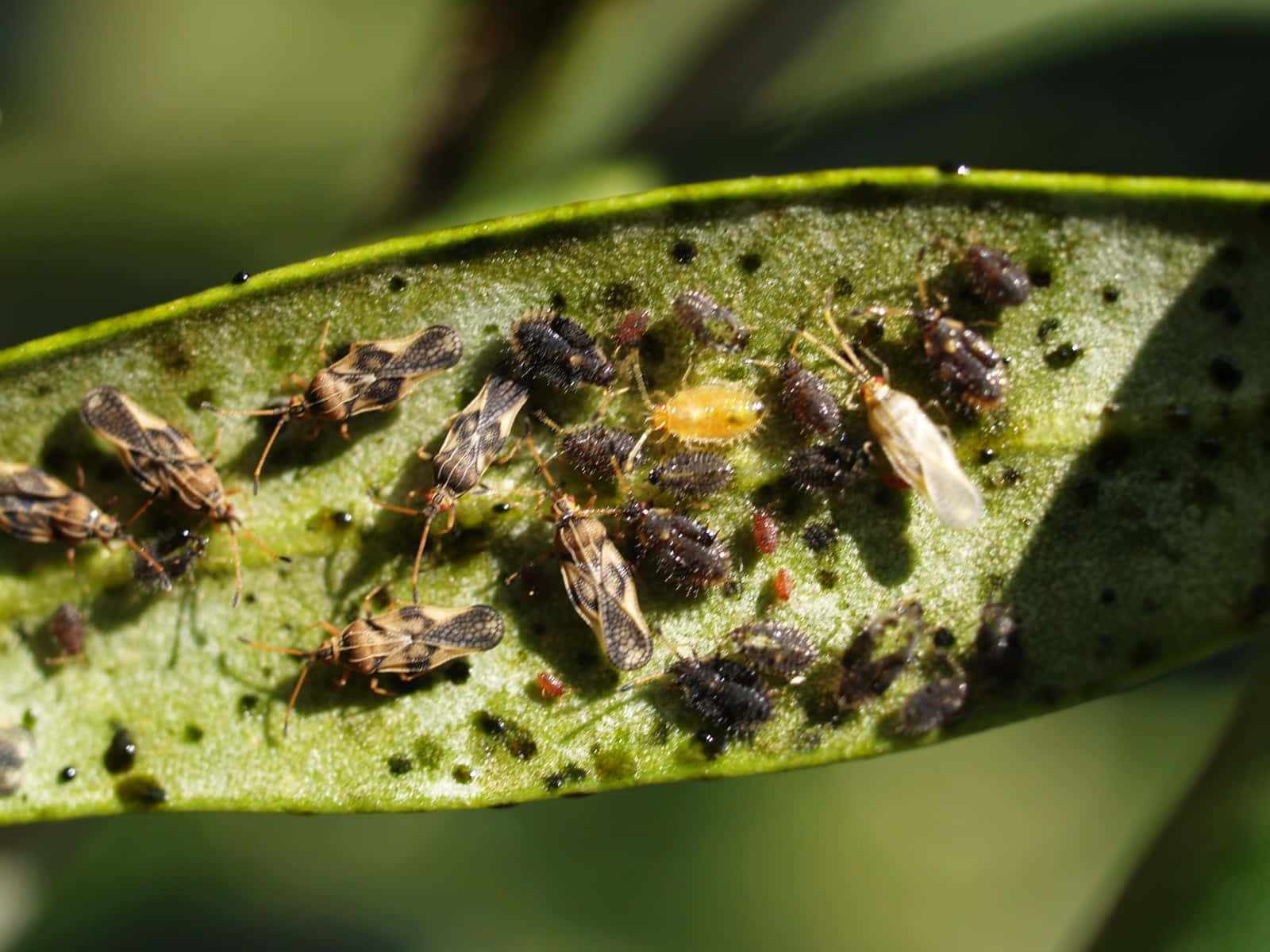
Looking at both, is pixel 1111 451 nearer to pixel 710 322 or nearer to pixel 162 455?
pixel 710 322

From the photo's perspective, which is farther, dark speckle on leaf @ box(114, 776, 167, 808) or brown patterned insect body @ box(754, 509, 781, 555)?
brown patterned insect body @ box(754, 509, 781, 555)

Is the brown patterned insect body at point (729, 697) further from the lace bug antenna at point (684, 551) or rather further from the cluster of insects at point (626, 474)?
the lace bug antenna at point (684, 551)

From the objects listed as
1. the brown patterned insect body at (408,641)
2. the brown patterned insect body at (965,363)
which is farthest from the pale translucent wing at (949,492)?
the brown patterned insect body at (408,641)

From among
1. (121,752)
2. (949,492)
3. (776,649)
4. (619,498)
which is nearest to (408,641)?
(619,498)

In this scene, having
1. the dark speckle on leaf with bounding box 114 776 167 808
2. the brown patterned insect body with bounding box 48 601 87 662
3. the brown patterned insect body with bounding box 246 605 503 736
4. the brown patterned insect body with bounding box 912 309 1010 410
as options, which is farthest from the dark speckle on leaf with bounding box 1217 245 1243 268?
the brown patterned insect body with bounding box 48 601 87 662

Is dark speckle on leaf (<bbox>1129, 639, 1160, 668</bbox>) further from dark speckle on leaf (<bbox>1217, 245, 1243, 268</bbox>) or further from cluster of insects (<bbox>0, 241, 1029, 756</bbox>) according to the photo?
dark speckle on leaf (<bbox>1217, 245, 1243, 268</bbox>)

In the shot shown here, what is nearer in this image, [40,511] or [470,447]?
[470,447]

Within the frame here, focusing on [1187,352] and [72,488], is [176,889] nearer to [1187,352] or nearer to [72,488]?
[72,488]
